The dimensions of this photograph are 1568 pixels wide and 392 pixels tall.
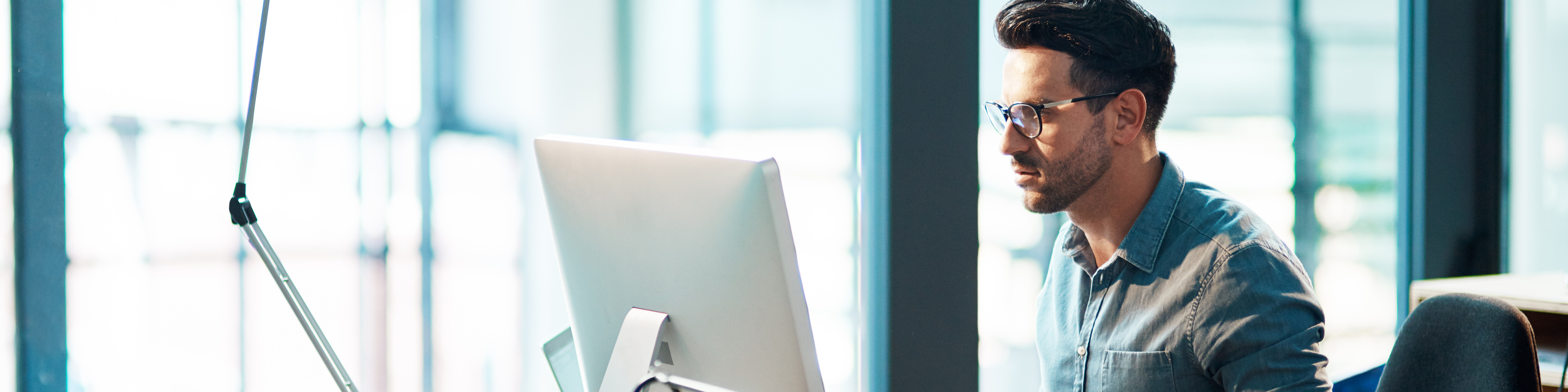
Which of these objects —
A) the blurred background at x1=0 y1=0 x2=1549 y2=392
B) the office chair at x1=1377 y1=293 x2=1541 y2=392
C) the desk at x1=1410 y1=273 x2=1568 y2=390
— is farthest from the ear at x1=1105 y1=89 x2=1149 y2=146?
the desk at x1=1410 y1=273 x2=1568 y2=390

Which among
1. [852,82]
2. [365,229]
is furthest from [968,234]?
[365,229]

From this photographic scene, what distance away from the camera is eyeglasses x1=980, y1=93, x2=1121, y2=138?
128 centimetres

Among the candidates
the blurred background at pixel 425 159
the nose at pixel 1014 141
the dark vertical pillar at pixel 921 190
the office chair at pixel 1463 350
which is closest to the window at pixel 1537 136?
the blurred background at pixel 425 159

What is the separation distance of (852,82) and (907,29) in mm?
269

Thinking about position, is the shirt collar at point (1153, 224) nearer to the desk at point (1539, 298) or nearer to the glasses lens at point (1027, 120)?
the glasses lens at point (1027, 120)

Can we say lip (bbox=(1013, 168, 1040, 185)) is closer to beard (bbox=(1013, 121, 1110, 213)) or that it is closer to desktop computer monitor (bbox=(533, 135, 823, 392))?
beard (bbox=(1013, 121, 1110, 213))

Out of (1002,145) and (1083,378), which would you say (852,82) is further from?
(1083,378)

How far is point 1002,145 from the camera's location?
1337 mm

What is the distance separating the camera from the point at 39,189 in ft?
5.00

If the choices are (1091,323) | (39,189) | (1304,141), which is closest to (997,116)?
(1091,323)

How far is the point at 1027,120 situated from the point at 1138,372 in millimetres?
369

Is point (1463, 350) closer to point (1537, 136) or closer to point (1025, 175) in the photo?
point (1025, 175)

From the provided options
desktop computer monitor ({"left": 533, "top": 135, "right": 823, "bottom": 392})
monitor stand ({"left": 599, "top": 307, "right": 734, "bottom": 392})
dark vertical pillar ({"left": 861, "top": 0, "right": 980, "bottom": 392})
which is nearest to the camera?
desktop computer monitor ({"left": 533, "top": 135, "right": 823, "bottom": 392})

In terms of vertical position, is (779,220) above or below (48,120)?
below
